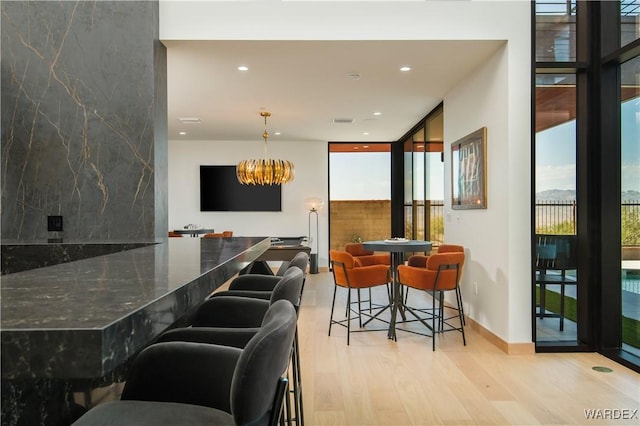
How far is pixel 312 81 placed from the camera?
5066mm

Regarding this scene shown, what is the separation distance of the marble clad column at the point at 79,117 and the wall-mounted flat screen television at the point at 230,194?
5.30 m

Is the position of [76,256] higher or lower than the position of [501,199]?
lower

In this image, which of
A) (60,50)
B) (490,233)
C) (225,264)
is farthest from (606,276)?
(60,50)

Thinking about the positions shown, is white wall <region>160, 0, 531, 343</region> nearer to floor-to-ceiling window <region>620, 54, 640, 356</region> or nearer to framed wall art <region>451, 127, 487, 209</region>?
framed wall art <region>451, 127, 487, 209</region>

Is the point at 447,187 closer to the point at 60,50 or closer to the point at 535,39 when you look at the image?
the point at 535,39

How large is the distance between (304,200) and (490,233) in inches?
208

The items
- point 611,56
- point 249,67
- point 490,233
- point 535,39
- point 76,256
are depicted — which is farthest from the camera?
point 249,67

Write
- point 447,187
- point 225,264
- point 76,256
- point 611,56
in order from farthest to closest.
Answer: point 447,187, point 611,56, point 76,256, point 225,264

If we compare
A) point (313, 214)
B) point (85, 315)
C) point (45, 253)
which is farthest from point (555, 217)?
point (313, 214)

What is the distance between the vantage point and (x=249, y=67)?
4.57 metres

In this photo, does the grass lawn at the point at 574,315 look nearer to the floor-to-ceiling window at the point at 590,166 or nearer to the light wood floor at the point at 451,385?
the floor-to-ceiling window at the point at 590,166

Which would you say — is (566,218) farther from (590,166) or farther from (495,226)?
(495,226)

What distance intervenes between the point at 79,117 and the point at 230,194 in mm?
5378

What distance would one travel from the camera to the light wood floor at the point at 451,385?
262 cm
